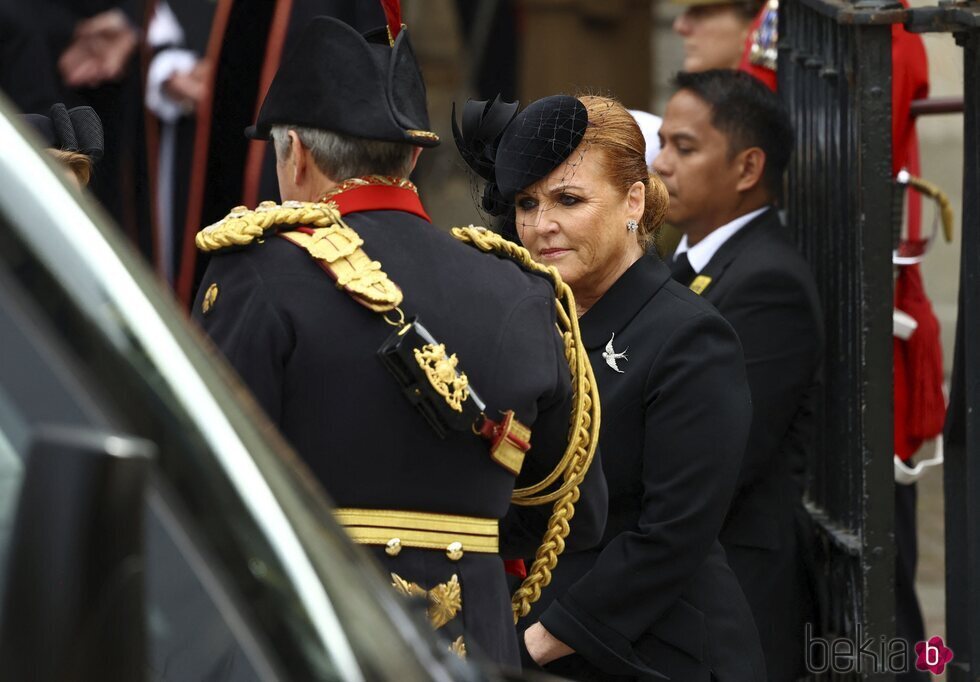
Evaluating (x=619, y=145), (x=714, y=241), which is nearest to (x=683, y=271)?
(x=714, y=241)

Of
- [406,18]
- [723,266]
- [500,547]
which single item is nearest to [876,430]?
[723,266]

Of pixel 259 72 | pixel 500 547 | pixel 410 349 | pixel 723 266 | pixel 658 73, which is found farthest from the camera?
pixel 658 73

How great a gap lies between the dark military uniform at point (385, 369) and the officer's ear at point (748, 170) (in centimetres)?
176

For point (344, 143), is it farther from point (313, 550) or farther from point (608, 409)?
point (313, 550)

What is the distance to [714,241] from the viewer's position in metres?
4.61

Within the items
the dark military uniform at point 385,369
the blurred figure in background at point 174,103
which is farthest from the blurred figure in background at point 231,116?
the dark military uniform at point 385,369

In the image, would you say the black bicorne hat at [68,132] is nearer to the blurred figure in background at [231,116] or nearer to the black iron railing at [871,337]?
the blurred figure in background at [231,116]

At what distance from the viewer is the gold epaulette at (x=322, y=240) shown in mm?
2693

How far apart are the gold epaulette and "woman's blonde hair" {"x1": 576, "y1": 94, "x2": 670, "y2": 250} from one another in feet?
2.94

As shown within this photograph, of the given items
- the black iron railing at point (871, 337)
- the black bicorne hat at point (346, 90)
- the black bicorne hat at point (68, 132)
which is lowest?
the black iron railing at point (871, 337)

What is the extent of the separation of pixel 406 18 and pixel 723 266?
5.39 metres

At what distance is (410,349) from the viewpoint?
105 inches

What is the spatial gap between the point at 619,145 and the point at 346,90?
903mm

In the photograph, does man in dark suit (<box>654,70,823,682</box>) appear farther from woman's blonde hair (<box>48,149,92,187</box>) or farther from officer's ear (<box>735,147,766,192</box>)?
woman's blonde hair (<box>48,149,92,187</box>)
